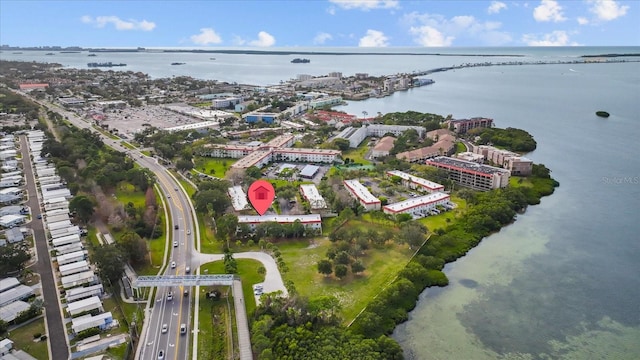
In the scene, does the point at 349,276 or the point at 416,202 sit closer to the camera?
the point at 349,276

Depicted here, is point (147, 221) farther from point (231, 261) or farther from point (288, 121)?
point (288, 121)

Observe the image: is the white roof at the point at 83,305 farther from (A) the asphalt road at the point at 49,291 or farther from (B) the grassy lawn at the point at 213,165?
(B) the grassy lawn at the point at 213,165

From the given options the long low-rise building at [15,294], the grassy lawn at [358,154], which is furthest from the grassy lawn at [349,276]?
the grassy lawn at [358,154]

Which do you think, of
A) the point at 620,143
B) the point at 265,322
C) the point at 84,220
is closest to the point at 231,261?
the point at 265,322

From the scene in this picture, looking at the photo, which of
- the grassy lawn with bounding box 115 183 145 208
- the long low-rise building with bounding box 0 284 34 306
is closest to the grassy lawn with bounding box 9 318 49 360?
the long low-rise building with bounding box 0 284 34 306

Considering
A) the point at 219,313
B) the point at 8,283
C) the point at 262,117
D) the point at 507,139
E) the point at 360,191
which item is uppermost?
the point at 262,117

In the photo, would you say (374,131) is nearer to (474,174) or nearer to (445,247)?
(474,174)

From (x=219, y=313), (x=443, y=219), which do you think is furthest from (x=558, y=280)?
(x=219, y=313)
